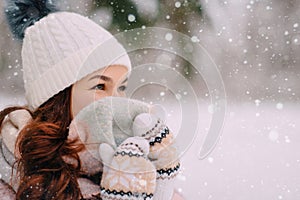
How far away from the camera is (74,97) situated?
0.79 metres

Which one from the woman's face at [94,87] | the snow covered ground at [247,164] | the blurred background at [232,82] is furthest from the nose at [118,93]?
the snow covered ground at [247,164]

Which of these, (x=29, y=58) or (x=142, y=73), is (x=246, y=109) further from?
(x=29, y=58)

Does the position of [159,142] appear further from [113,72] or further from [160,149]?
[113,72]

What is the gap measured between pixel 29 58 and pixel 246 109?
1564 millimetres

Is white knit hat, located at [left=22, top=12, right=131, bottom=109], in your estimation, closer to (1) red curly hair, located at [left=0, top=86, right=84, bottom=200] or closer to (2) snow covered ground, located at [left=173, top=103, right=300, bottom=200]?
(1) red curly hair, located at [left=0, top=86, right=84, bottom=200]

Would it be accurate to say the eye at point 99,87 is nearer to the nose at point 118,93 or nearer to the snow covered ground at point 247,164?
the nose at point 118,93

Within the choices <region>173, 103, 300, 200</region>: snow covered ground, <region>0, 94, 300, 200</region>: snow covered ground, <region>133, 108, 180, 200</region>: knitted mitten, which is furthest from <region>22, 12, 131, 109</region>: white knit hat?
<region>173, 103, 300, 200</region>: snow covered ground

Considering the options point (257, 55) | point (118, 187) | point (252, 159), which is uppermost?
point (257, 55)

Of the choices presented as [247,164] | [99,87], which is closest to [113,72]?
[99,87]

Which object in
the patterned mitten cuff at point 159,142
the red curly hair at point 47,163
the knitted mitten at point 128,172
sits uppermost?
the patterned mitten cuff at point 159,142

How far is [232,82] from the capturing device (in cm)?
248

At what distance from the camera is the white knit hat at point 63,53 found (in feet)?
2.57

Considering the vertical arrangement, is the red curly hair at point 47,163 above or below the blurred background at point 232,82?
below

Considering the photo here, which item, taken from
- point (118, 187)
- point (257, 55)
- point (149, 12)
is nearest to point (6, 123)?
point (118, 187)
